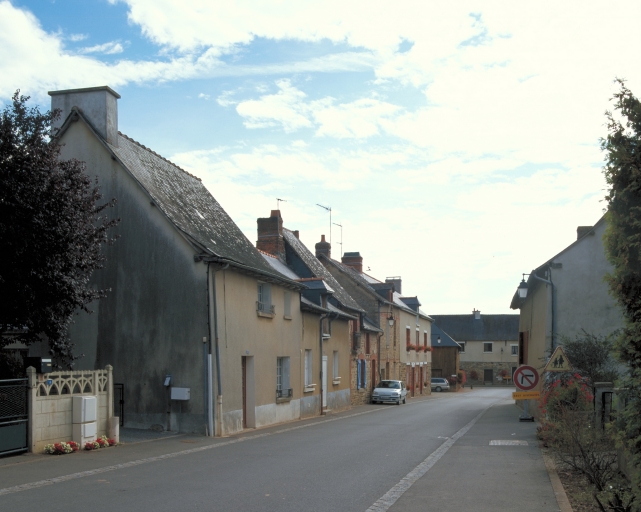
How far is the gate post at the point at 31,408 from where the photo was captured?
41.7ft

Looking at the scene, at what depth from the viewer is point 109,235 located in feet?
60.5

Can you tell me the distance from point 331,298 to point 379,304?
1012cm

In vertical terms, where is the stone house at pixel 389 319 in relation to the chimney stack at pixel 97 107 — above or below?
below

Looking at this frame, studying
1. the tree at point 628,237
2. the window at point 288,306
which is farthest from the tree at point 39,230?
the tree at point 628,237

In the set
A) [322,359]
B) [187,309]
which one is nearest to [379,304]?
[322,359]

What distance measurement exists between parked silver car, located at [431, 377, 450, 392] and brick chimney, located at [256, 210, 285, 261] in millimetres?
34449

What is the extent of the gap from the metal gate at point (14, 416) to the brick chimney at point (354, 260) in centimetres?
3422

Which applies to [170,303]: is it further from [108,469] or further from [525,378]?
[525,378]

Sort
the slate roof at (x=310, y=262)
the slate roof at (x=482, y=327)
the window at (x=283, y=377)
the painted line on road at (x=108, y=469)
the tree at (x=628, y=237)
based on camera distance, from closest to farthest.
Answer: the tree at (x=628, y=237) → the painted line on road at (x=108, y=469) → the window at (x=283, y=377) → the slate roof at (x=310, y=262) → the slate roof at (x=482, y=327)

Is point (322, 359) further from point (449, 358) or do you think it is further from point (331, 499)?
point (449, 358)

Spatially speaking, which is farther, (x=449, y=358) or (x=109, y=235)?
(x=449, y=358)

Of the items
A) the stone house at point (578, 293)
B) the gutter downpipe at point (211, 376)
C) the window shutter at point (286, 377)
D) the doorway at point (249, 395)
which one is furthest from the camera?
the window shutter at point (286, 377)

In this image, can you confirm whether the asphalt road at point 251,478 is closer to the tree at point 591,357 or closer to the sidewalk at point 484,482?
the sidewalk at point 484,482

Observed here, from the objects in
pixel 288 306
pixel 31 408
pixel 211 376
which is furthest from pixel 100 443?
pixel 288 306
